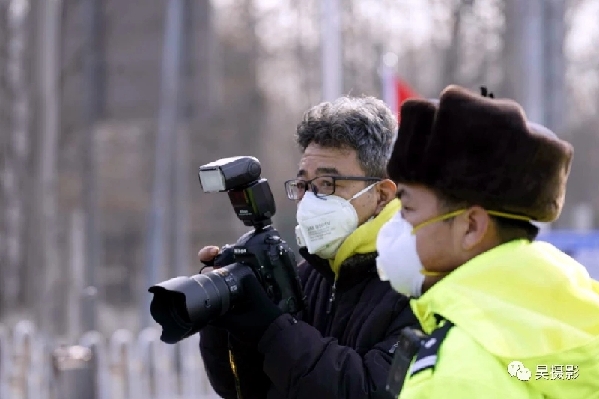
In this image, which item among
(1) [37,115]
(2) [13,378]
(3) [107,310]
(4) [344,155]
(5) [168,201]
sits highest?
(4) [344,155]

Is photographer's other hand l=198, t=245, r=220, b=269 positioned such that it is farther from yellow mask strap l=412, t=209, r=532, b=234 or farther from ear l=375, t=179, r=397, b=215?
yellow mask strap l=412, t=209, r=532, b=234

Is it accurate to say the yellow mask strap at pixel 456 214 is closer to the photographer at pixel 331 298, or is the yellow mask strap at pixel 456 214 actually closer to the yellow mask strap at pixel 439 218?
the yellow mask strap at pixel 439 218

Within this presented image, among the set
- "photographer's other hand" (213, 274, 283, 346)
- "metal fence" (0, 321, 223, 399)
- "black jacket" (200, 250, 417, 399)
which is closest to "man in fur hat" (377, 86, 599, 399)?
"black jacket" (200, 250, 417, 399)

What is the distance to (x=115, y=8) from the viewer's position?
1372 centimetres

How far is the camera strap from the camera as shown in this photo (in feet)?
5.39

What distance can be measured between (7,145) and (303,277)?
13388 mm

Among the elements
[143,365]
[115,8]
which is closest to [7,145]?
[115,8]

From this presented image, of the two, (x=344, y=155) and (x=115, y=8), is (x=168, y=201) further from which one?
(x=344, y=155)

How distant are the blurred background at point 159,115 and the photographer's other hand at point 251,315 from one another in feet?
6.97

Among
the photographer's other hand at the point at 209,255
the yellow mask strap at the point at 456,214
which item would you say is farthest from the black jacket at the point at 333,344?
the yellow mask strap at the point at 456,214

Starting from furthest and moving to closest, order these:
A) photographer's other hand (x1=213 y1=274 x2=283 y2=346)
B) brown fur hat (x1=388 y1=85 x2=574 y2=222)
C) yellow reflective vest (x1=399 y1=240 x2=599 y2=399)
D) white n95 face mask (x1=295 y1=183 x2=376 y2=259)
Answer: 1. white n95 face mask (x1=295 y1=183 x2=376 y2=259)
2. photographer's other hand (x1=213 y1=274 x2=283 y2=346)
3. brown fur hat (x1=388 y1=85 x2=574 y2=222)
4. yellow reflective vest (x1=399 y1=240 x2=599 y2=399)

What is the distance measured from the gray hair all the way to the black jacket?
273mm

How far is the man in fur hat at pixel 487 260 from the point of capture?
1.62 m

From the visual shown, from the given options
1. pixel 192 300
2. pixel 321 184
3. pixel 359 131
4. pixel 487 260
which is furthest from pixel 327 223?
pixel 487 260
